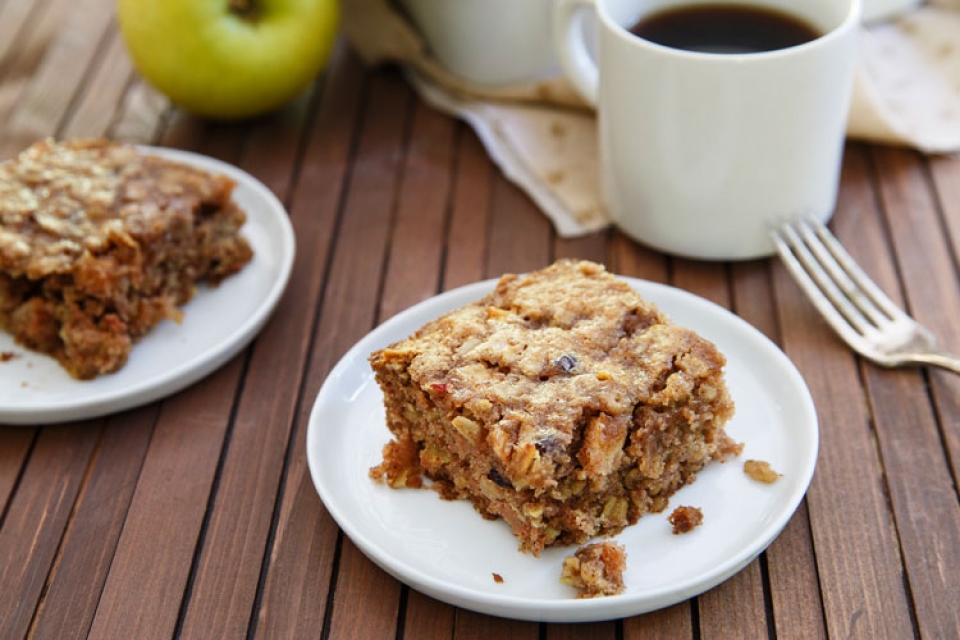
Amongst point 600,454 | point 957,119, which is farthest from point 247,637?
point 957,119

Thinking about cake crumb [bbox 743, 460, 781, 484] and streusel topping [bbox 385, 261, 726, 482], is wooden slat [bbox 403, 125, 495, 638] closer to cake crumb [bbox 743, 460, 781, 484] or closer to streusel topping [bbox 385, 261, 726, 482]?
streusel topping [bbox 385, 261, 726, 482]

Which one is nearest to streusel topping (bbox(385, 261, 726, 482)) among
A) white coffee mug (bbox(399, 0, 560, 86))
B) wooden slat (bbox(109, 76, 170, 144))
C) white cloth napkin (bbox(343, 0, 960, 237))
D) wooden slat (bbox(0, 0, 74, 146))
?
white cloth napkin (bbox(343, 0, 960, 237))

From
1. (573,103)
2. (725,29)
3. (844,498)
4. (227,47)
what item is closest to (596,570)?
(844,498)

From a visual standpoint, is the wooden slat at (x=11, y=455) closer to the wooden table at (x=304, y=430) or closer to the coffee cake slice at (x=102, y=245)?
the wooden table at (x=304, y=430)

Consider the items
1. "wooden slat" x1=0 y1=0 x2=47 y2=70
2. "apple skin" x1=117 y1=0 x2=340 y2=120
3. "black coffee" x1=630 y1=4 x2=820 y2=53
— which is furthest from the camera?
"wooden slat" x1=0 y1=0 x2=47 y2=70

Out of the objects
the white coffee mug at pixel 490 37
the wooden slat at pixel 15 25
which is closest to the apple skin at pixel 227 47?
the white coffee mug at pixel 490 37

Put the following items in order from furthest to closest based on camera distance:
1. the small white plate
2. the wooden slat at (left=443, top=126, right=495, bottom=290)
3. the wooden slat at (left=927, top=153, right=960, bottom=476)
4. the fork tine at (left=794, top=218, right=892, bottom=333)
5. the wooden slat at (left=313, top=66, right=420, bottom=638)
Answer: the wooden slat at (left=443, top=126, right=495, bottom=290), the fork tine at (left=794, top=218, right=892, bottom=333), the wooden slat at (left=927, top=153, right=960, bottom=476), the wooden slat at (left=313, top=66, right=420, bottom=638), the small white plate

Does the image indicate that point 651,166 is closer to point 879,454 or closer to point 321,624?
point 879,454
